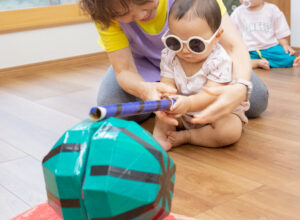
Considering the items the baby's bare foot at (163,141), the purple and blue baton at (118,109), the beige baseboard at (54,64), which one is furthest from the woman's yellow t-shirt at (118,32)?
the beige baseboard at (54,64)

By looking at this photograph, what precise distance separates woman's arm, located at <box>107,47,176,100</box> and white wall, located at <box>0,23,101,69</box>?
1459 millimetres

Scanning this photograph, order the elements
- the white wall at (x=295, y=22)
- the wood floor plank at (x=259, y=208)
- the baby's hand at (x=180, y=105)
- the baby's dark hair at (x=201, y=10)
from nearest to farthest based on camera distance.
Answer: the wood floor plank at (x=259, y=208), the baby's hand at (x=180, y=105), the baby's dark hair at (x=201, y=10), the white wall at (x=295, y=22)

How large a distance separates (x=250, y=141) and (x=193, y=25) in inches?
16.7

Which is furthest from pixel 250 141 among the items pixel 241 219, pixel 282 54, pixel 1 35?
pixel 1 35

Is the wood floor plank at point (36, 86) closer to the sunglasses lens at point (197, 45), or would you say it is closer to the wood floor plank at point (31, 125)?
the wood floor plank at point (31, 125)

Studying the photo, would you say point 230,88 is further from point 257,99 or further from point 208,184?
point 257,99

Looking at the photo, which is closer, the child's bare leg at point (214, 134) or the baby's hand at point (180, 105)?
the baby's hand at point (180, 105)

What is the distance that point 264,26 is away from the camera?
2.55 m

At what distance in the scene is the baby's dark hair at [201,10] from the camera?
118 cm

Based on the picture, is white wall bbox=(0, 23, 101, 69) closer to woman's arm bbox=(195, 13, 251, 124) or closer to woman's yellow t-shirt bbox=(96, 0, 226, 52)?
woman's yellow t-shirt bbox=(96, 0, 226, 52)

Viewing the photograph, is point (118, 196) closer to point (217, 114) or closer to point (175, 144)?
point (217, 114)

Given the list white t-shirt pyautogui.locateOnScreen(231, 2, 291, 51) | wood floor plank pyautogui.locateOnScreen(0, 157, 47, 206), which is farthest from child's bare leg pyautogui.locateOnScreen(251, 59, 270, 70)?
wood floor plank pyautogui.locateOnScreen(0, 157, 47, 206)

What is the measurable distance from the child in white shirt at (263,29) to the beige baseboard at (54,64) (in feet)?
3.28

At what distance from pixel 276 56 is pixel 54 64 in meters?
1.41
